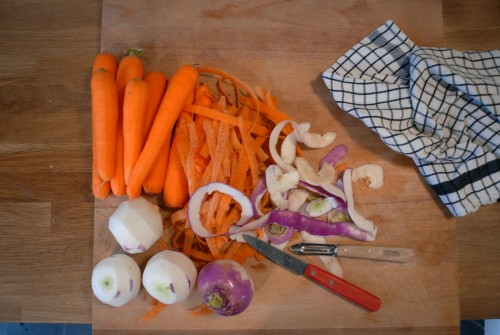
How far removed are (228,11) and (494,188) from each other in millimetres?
1072

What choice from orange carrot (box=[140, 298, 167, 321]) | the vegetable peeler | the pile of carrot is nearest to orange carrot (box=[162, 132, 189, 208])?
the pile of carrot

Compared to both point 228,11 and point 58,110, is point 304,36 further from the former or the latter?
point 58,110

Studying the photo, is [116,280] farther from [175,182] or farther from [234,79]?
[234,79]

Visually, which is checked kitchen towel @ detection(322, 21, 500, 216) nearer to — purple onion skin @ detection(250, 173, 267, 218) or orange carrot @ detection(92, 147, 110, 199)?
purple onion skin @ detection(250, 173, 267, 218)

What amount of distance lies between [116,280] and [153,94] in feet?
1.95

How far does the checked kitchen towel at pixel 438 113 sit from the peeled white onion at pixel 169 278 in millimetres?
729

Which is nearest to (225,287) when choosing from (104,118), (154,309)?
(154,309)

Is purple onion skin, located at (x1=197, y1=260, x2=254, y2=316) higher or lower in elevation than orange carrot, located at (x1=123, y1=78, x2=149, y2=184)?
lower

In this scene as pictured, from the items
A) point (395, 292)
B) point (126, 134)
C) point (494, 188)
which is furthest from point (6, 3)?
point (494, 188)

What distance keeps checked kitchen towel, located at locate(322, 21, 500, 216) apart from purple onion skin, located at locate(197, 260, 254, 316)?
2.08 feet

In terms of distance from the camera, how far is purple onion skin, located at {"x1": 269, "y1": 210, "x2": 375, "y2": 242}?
4.47 feet

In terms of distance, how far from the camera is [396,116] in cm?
139

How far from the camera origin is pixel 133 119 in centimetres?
129

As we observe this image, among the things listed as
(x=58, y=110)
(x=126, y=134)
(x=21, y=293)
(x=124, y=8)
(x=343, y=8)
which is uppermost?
(x=343, y=8)
